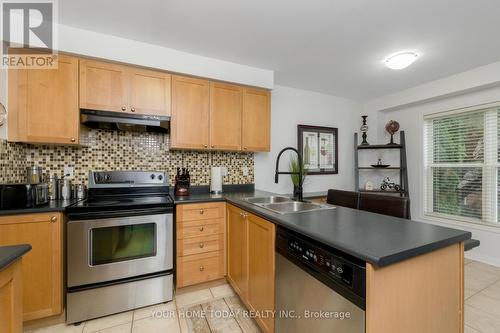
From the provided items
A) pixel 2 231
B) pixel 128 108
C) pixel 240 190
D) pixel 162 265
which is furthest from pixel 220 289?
pixel 128 108

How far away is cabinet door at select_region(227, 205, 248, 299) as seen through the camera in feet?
5.97

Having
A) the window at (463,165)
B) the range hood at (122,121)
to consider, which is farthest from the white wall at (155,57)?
the window at (463,165)

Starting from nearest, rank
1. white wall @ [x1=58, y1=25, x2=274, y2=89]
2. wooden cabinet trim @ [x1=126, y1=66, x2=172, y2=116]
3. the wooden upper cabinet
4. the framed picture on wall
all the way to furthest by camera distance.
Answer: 1. the wooden upper cabinet
2. white wall @ [x1=58, y1=25, x2=274, y2=89]
3. wooden cabinet trim @ [x1=126, y1=66, x2=172, y2=116]
4. the framed picture on wall

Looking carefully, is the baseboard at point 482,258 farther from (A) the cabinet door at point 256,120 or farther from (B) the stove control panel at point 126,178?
(B) the stove control panel at point 126,178

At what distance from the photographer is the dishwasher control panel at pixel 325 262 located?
84cm

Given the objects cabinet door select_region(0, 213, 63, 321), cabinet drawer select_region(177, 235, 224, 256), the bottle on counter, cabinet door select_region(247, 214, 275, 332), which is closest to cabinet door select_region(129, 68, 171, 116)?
the bottle on counter

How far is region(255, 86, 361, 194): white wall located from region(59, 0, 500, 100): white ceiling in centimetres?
70

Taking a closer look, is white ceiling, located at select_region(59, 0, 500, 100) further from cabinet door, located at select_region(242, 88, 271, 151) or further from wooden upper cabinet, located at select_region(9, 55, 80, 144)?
wooden upper cabinet, located at select_region(9, 55, 80, 144)

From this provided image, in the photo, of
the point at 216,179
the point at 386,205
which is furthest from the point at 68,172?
the point at 386,205

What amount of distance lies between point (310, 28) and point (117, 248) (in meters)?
2.46

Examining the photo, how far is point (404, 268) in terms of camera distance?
887 mm

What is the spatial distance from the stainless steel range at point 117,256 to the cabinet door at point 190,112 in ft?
2.34

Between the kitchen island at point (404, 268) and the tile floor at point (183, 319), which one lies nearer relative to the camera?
the kitchen island at point (404, 268)

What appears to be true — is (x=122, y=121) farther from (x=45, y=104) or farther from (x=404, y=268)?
(x=404, y=268)
